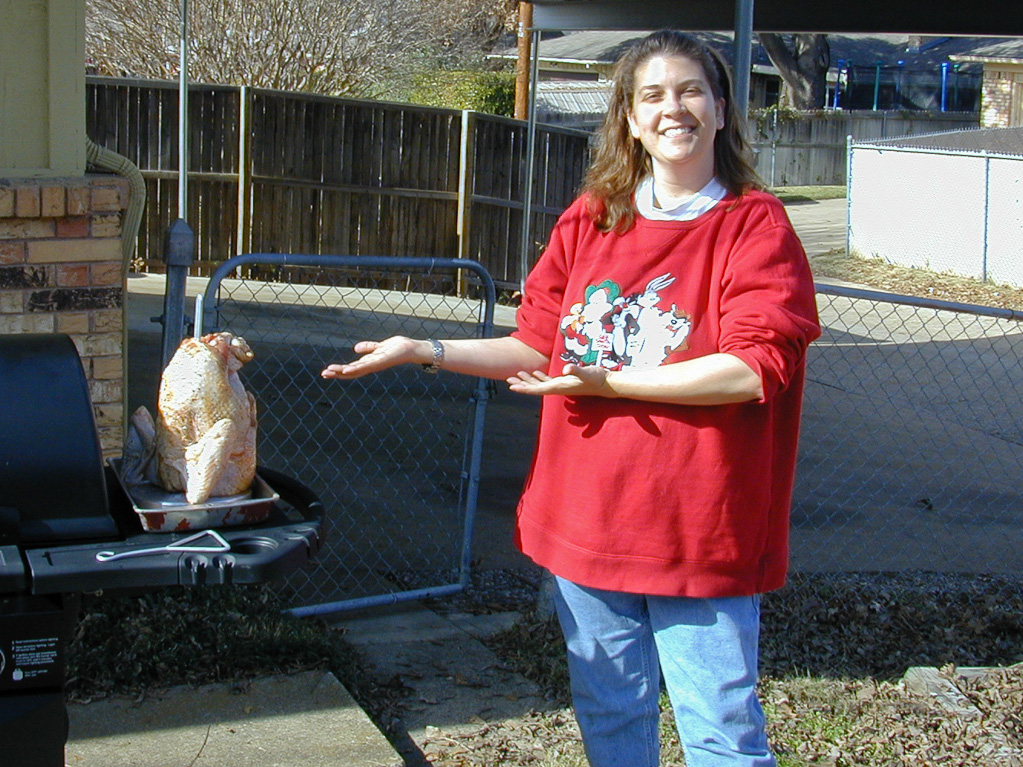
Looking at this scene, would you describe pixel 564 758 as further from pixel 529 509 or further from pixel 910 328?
pixel 910 328

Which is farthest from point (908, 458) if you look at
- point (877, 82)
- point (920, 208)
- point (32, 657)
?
point (877, 82)

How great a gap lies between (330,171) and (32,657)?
1047 cm

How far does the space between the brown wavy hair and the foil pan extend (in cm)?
88

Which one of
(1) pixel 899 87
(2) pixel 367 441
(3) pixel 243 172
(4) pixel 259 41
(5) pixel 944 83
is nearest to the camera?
(2) pixel 367 441

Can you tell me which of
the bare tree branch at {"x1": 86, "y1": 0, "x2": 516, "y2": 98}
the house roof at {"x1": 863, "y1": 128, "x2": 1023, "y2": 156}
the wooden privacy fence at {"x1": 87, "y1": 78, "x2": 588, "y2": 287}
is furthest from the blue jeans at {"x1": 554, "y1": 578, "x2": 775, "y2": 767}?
the house roof at {"x1": 863, "y1": 128, "x2": 1023, "y2": 156}

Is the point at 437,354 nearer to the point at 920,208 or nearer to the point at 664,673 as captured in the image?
the point at 664,673

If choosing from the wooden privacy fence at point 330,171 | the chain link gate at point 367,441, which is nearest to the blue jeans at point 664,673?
the chain link gate at point 367,441

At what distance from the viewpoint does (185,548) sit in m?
1.94

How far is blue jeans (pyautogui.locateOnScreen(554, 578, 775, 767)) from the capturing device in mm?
2375

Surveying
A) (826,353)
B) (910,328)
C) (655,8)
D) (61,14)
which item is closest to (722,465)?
(61,14)

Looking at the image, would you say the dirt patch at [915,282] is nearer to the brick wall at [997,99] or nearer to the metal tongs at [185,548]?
the metal tongs at [185,548]

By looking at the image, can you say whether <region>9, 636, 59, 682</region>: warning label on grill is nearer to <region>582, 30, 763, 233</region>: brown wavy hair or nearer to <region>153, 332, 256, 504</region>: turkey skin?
<region>153, 332, 256, 504</region>: turkey skin

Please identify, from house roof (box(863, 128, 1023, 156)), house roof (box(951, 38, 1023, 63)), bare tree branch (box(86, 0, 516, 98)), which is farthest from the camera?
house roof (box(951, 38, 1023, 63))

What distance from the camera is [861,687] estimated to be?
396 centimetres
